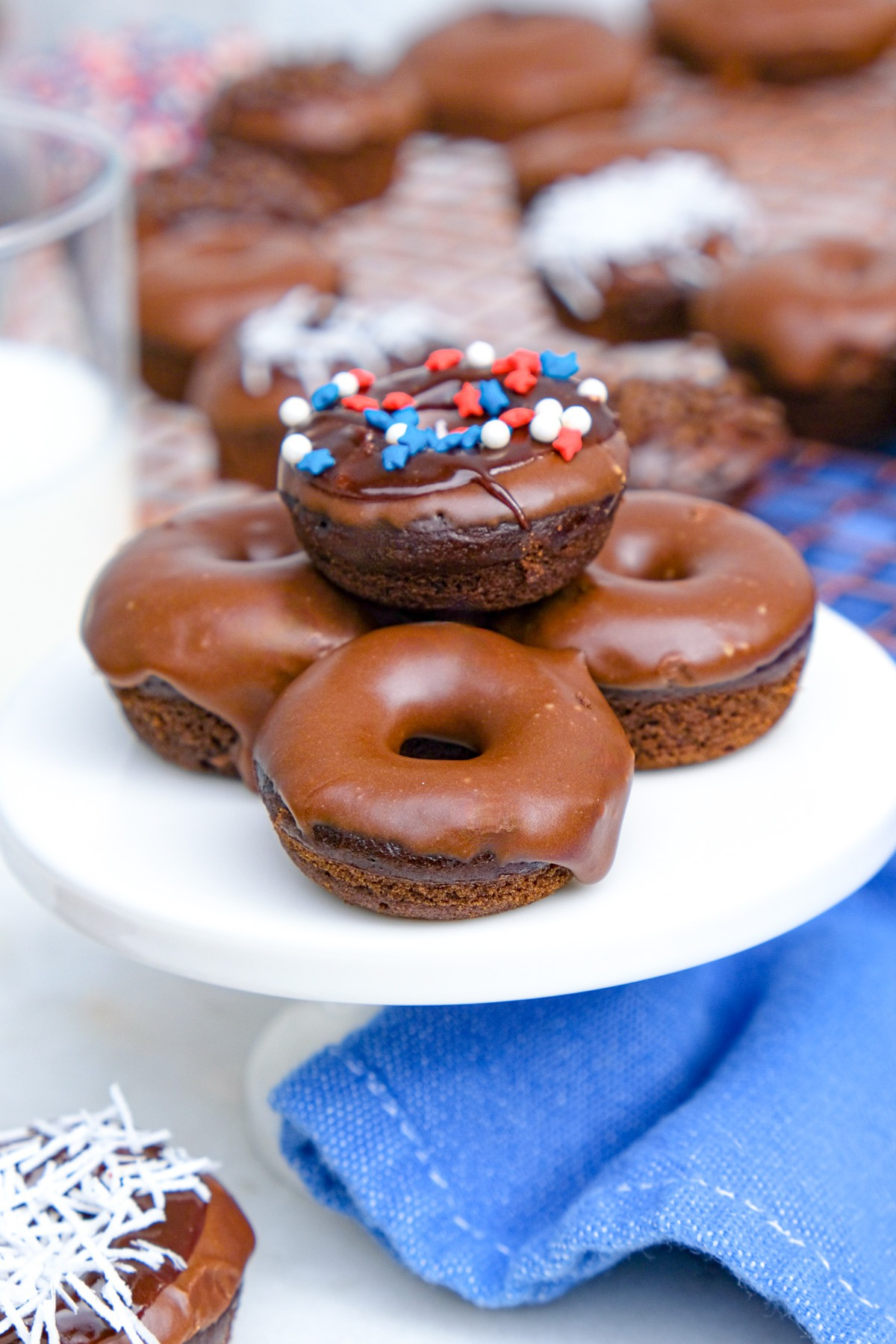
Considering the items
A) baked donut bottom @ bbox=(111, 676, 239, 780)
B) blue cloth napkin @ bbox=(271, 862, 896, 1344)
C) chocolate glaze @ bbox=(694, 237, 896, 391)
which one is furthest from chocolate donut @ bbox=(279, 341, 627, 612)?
chocolate glaze @ bbox=(694, 237, 896, 391)

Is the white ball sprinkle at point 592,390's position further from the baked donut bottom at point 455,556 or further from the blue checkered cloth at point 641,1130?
the blue checkered cloth at point 641,1130

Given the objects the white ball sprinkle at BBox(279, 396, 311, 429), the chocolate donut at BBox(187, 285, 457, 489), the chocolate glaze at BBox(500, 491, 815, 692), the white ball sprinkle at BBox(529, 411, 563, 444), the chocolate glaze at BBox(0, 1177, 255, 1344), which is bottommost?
the chocolate donut at BBox(187, 285, 457, 489)

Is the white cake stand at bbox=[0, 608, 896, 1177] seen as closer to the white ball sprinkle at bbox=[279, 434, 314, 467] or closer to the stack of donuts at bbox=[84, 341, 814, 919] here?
the stack of donuts at bbox=[84, 341, 814, 919]

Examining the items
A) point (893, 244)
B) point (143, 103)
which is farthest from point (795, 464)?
point (143, 103)

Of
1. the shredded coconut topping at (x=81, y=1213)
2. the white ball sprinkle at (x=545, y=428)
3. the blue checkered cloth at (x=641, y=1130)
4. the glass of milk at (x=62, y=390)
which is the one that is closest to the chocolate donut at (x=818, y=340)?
the glass of milk at (x=62, y=390)

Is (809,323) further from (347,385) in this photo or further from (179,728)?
(179,728)
